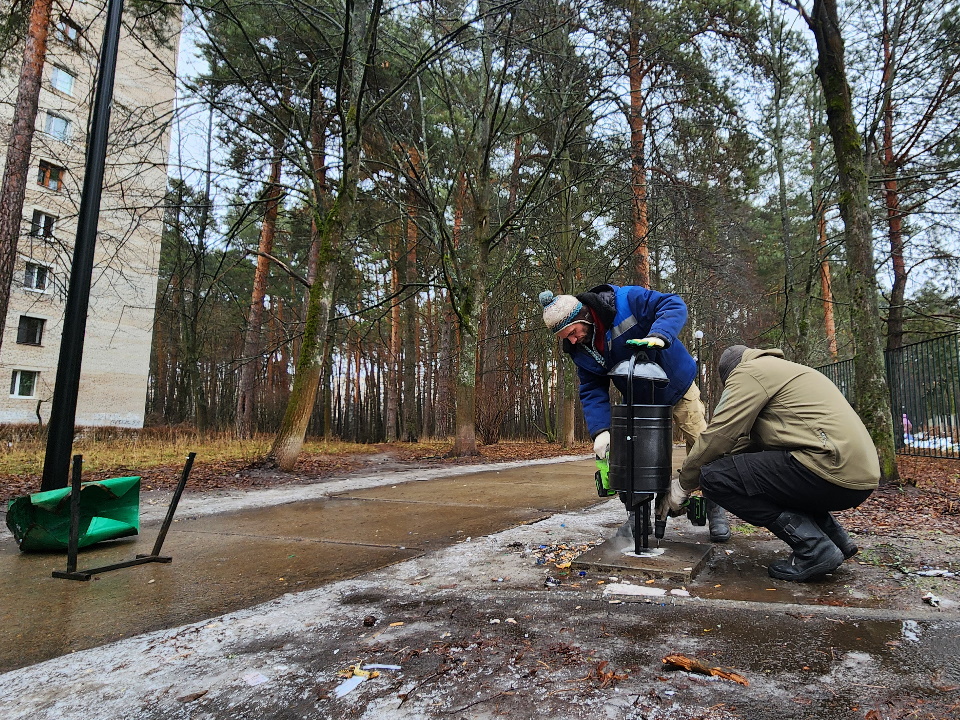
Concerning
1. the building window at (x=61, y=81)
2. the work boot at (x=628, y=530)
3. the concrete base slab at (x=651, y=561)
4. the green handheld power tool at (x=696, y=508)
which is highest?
Result: the building window at (x=61, y=81)

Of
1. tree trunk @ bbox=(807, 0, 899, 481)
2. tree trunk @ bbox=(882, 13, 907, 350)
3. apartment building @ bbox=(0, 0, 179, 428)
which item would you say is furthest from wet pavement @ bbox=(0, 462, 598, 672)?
apartment building @ bbox=(0, 0, 179, 428)

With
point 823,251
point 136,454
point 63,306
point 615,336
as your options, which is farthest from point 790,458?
point 63,306

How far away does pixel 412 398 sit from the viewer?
859 inches

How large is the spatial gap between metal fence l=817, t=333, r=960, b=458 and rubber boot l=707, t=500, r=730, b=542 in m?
7.98

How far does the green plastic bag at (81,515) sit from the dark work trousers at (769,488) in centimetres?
363

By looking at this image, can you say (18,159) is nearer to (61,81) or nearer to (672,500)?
(672,500)

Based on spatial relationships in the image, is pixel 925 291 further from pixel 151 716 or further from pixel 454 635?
pixel 151 716

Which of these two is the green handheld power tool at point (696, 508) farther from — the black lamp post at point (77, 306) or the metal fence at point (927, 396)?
the metal fence at point (927, 396)

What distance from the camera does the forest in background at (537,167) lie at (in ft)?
28.6

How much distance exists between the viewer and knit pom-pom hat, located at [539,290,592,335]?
3.44 m

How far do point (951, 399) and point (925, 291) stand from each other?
6595mm

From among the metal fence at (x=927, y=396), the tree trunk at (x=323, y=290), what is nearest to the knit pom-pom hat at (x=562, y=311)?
the tree trunk at (x=323, y=290)

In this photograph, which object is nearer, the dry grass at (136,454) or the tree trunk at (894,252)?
the dry grass at (136,454)

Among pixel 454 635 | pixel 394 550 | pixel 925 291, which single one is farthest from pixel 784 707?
pixel 925 291
